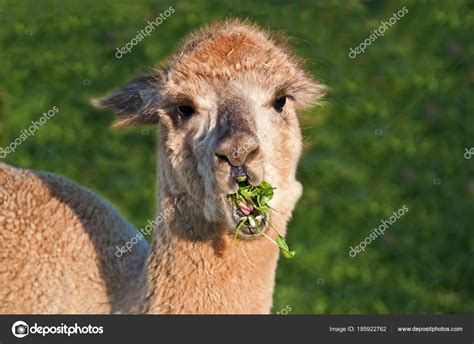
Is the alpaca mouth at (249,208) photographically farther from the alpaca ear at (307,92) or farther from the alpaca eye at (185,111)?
the alpaca ear at (307,92)

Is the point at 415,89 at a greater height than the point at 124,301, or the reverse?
the point at 124,301

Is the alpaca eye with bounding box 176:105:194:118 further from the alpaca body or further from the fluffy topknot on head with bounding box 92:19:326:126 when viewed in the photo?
the alpaca body

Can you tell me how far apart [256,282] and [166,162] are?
2.52 feet

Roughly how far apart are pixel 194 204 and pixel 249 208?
1.50ft

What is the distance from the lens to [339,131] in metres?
11.9

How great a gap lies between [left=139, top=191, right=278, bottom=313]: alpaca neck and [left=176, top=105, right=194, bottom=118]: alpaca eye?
442 millimetres

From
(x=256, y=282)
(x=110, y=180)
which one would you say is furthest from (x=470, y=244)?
(x=256, y=282)

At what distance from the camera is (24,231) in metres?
5.57

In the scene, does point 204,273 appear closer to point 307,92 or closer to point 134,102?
point 134,102

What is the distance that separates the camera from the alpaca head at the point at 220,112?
4.69 m

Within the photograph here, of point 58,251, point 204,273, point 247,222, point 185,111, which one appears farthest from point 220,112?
point 58,251

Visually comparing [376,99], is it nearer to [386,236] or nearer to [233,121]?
[386,236]

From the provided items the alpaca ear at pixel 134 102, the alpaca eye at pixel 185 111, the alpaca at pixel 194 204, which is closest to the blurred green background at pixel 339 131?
the alpaca at pixel 194 204

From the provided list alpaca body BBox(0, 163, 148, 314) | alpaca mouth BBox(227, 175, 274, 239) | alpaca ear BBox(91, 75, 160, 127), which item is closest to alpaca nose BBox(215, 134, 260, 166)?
alpaca mouth BBox(227, 175, 274, 239)
